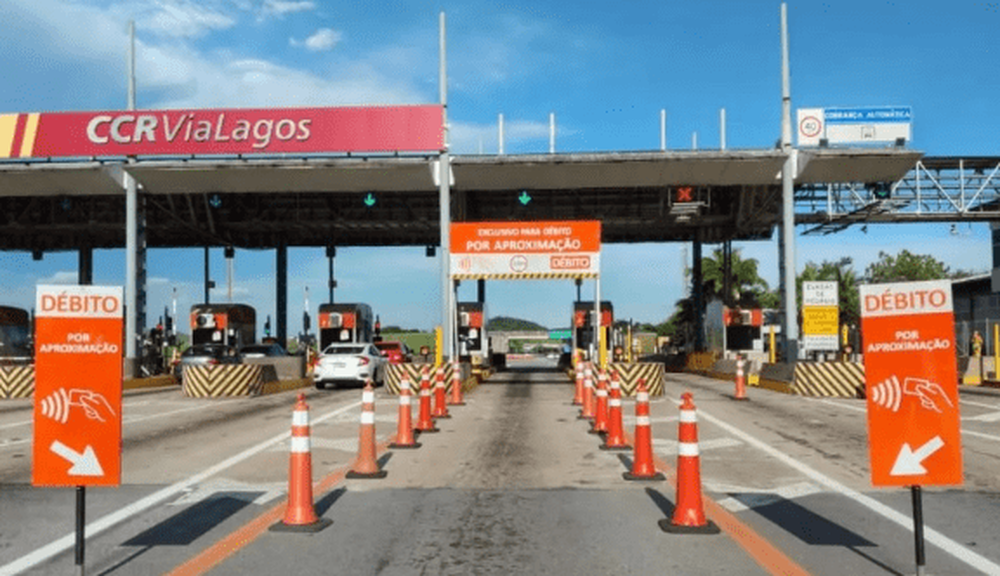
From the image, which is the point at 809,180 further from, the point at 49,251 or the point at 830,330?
the point at 49,251

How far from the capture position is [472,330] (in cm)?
4578

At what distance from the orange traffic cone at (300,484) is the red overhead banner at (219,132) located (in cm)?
2506

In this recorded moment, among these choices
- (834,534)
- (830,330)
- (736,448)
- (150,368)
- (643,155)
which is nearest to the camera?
(834,534)

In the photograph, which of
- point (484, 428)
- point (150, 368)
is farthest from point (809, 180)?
point (150, 368)

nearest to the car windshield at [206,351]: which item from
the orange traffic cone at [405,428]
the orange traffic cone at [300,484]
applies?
the orange traffic cone at [405,428]

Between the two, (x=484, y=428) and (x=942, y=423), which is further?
(x=484, y=428)

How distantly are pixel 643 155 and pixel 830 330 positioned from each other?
9480mm

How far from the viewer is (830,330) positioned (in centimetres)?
2520

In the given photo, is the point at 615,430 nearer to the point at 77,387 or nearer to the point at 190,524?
the point at 190,524

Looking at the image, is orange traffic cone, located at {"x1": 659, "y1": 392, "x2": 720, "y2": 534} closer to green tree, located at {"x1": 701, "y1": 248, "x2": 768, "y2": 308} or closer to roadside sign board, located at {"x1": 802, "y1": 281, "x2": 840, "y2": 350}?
roadside sign board, located at {"x1": 802, "y1": 281, "x2": 840, "y2": 350}

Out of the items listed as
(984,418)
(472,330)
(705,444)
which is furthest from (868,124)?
(705,444)

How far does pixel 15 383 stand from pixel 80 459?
23.0m

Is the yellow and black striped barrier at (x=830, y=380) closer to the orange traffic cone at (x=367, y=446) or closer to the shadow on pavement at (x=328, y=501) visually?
the orange traffic cone at (x=367, y=446)

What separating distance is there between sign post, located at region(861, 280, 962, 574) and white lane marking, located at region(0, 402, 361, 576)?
517 centimetres
